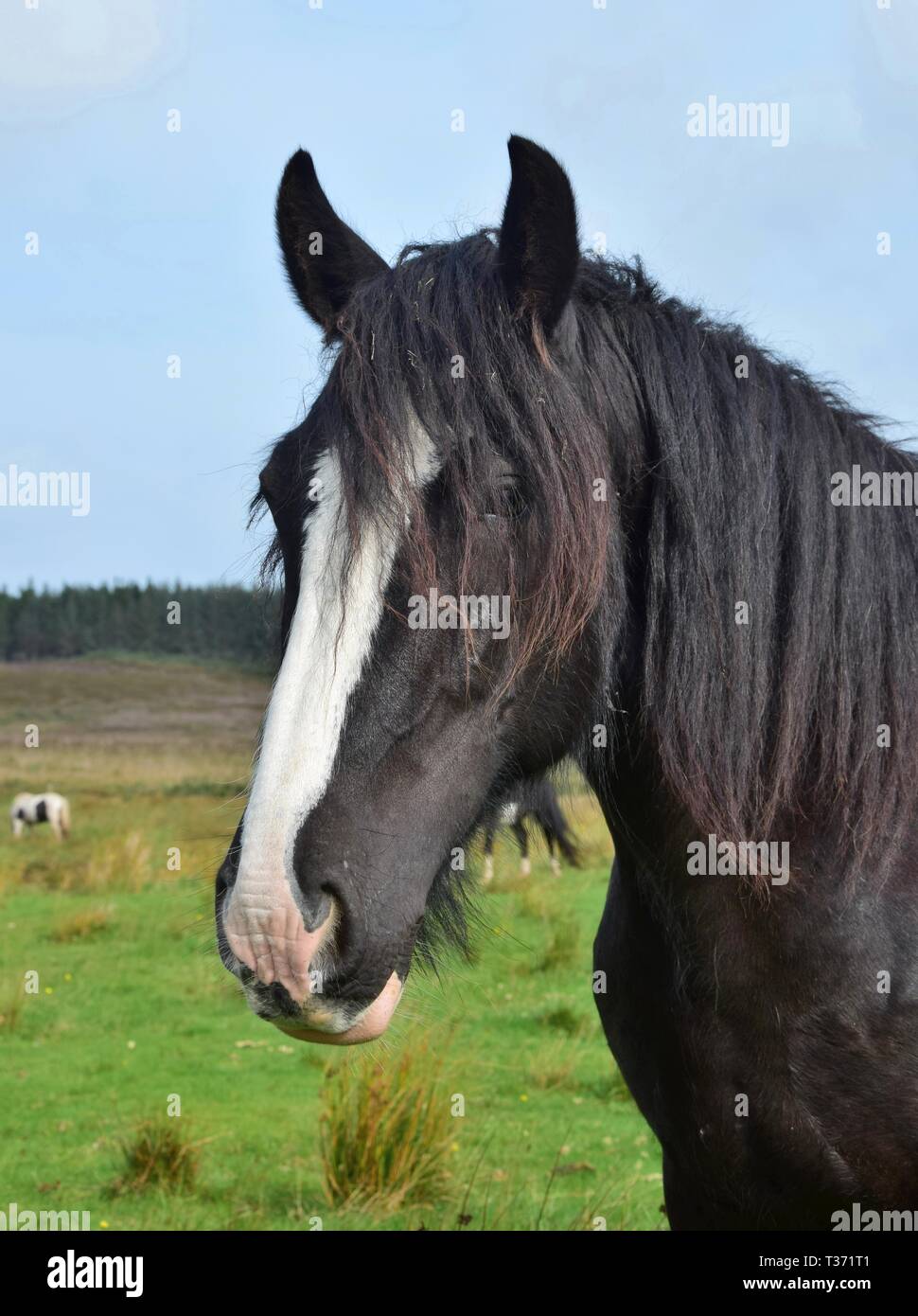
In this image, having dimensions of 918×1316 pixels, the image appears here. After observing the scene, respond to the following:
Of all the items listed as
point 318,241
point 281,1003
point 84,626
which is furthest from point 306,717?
point 84,626

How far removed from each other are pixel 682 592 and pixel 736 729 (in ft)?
1.19

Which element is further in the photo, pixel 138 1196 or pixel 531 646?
pixel 138 1196

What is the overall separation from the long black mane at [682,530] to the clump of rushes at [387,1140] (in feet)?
12.6

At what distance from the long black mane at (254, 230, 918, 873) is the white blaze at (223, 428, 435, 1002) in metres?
0.24

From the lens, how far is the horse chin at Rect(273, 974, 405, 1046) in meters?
2.27

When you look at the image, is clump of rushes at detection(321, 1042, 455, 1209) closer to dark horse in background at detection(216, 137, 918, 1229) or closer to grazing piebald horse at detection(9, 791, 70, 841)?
dark horse in background at detection(216, 137, 918, 1229)

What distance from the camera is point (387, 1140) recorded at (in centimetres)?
603

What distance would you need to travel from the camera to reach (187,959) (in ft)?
37.3

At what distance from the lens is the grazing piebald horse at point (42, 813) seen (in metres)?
20.0

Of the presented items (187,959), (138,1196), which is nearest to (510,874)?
(187,959)

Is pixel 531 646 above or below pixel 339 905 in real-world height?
above

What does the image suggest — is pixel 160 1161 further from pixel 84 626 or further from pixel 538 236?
pixel 84 626

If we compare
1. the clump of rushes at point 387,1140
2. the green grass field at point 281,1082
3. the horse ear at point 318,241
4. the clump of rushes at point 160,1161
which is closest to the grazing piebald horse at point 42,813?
the green grass field at point 281,1082

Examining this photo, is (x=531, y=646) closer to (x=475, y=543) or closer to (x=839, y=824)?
(x=475, y=543)
